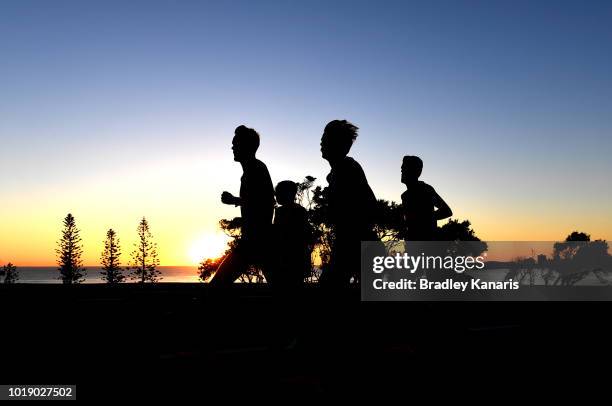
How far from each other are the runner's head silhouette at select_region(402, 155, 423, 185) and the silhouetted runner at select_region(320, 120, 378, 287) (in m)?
1.44

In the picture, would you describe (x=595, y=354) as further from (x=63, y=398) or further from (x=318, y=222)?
(x=318, y=222)

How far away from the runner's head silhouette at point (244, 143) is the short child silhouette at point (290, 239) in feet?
2.49

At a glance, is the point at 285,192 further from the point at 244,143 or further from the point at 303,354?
the point at 303,354

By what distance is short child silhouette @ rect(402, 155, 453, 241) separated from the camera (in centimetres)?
612

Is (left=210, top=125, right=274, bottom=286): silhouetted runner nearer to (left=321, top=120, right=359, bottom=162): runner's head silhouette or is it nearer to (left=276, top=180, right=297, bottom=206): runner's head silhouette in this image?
(left=276, top=180, right=297, bottom=206): runner's head silhouette

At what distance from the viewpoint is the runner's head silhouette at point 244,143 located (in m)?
6.09

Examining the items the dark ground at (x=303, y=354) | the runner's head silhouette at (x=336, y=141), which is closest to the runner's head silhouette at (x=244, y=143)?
the runner's head silhouette at (x=336, y=141)

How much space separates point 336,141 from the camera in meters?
5.13

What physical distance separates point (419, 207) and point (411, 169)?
0.54 meters

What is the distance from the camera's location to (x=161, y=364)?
15.0ft

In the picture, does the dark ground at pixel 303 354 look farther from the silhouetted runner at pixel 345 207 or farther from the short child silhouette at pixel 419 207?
the short child silhouette at pixel 419 207

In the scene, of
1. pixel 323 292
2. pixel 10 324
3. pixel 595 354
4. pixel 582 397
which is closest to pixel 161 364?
pixel 323 292

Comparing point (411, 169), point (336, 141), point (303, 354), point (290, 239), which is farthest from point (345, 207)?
point (411, 169)

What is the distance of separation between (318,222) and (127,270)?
5722cm
